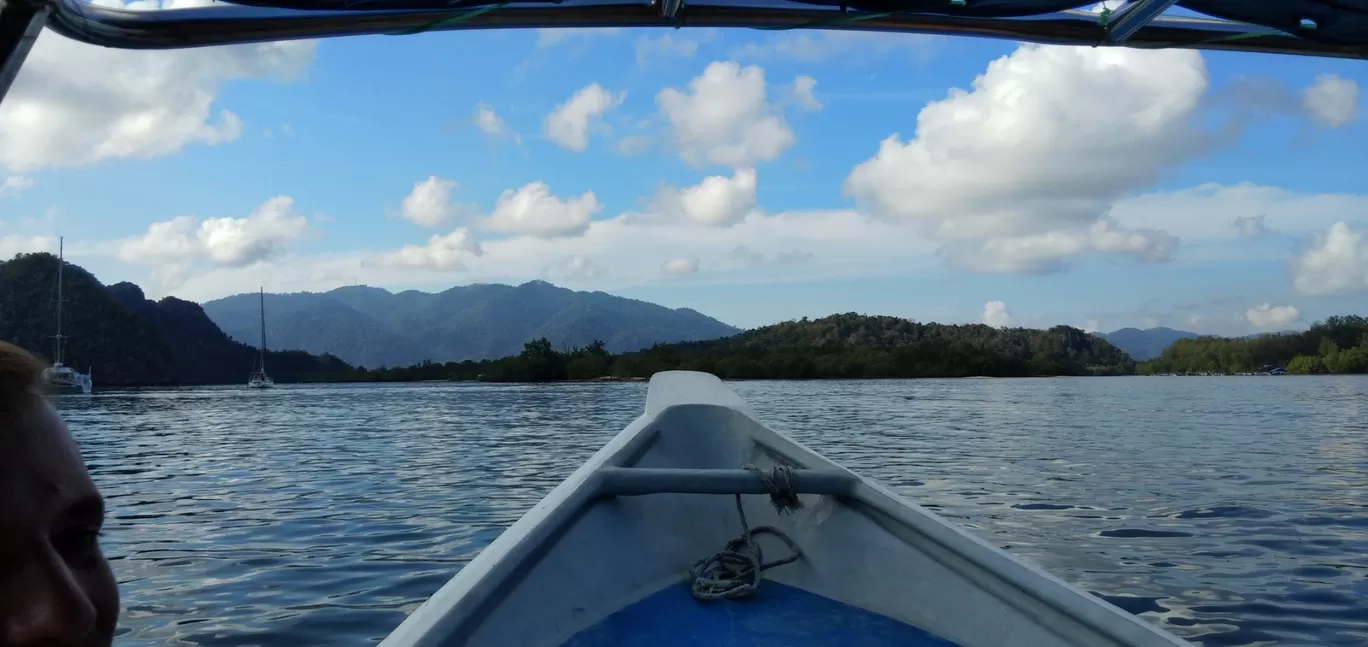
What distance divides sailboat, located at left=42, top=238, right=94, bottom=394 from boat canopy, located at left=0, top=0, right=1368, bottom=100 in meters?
1.03

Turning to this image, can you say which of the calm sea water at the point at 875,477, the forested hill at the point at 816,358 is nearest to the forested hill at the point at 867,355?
the forested hill at the point at 816,358

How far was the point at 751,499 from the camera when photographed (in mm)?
3576

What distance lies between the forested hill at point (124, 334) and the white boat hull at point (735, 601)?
183 cm

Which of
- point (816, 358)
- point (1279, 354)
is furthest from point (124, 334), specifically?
point (1279, 354)

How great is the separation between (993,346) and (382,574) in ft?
314

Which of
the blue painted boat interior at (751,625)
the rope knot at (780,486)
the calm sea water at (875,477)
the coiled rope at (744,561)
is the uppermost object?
the rope knot at (780,486)

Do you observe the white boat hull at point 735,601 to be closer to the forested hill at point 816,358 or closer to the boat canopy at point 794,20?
the boat canopy at point 794,20

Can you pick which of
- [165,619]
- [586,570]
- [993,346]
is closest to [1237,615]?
[586,570]

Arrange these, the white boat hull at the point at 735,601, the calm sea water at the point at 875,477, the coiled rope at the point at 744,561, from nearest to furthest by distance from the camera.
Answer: the white boat hull at the point at 735,601
the coiled rope at the point at 744,561
the calm sea water at the point at 875,477

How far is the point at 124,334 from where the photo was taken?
220 ft

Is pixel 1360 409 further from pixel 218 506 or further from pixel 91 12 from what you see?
pixel 91 12

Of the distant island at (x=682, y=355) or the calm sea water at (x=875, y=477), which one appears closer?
the calm sea water at (x=875, y=477)

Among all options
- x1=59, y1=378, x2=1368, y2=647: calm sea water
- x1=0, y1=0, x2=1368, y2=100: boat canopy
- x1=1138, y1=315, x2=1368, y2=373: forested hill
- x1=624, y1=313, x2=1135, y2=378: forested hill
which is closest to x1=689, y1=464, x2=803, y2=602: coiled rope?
x1=0, y1=0, x2=1368, y2=100: boat canopy

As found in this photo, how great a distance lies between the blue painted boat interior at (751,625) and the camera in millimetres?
2549
